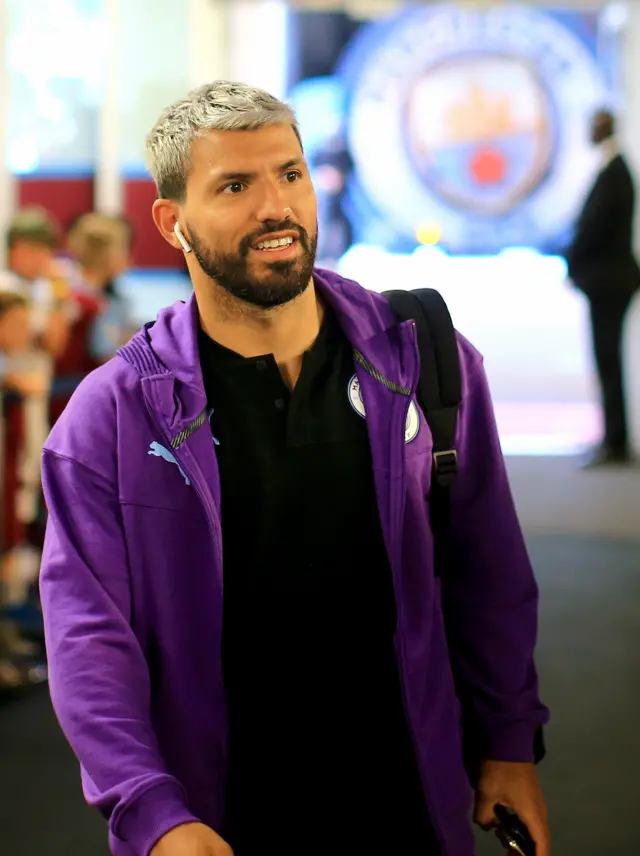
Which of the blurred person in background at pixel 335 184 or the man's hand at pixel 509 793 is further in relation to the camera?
the blurred person in background at pixel 335 184

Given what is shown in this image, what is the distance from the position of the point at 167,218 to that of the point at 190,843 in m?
0.67

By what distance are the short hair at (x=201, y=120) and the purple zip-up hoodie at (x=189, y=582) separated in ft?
0.52

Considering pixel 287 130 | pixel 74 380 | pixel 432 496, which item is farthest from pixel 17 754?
pixel 287 130

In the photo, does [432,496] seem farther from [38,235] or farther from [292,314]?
[38,235]

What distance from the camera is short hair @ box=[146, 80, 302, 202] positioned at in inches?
46.1

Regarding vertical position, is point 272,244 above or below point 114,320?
below

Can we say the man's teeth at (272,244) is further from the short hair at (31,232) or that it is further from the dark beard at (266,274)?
the short hair at (31,232)

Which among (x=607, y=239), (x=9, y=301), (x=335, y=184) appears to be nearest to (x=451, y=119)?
(x=335, y=184)

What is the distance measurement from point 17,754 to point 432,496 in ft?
6.69

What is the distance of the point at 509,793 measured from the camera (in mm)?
1339

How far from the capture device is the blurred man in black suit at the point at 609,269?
6.27 meters

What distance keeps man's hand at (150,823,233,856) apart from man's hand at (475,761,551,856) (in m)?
0.39

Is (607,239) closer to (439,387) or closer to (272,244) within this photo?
(439,387)

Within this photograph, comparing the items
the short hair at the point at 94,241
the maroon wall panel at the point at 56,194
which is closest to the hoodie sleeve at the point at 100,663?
the short hair at the point at 94,241
